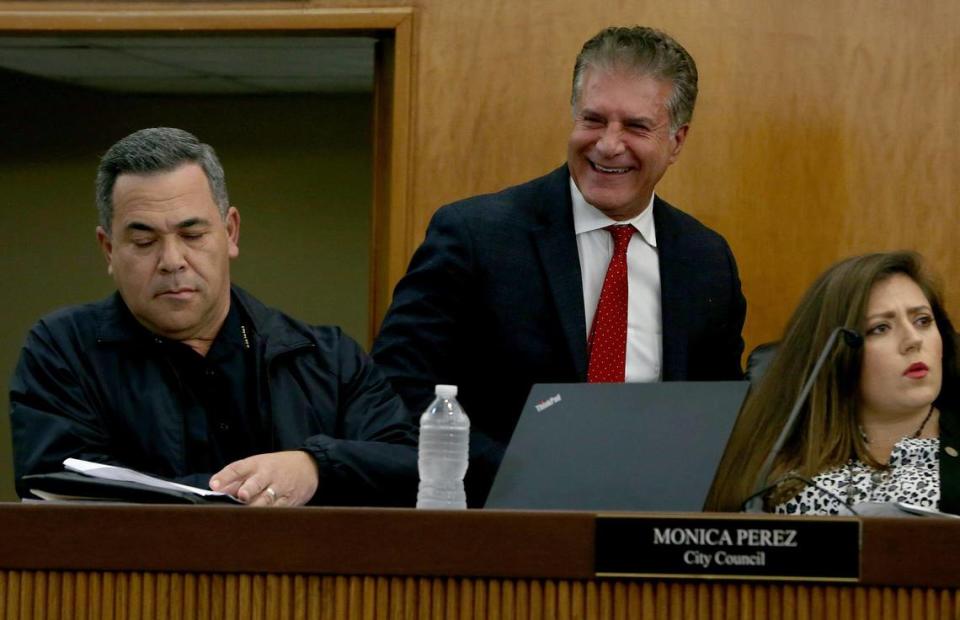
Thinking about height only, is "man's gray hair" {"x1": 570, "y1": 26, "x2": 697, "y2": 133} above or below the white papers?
above

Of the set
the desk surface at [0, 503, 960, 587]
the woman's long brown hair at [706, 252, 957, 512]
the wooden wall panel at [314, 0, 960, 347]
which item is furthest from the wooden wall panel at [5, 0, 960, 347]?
the desk surface at [0, 503, 960, 587]

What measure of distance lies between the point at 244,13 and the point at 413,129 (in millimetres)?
485

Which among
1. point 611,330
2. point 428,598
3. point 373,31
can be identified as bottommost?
point 428,598

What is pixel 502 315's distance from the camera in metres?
2.54

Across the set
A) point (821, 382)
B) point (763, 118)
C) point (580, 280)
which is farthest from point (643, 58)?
point (763, 118)

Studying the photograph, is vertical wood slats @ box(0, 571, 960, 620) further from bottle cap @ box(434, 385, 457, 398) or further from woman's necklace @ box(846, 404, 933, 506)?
woman's necklace @ box(846, 404, 933, 506)

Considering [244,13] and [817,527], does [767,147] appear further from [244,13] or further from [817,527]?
[817,527]

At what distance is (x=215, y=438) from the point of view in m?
2.16

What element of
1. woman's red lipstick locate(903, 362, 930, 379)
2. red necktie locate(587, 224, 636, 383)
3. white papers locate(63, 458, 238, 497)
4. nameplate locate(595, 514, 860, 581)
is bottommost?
nameplate locate(595, 514, 860, 581)

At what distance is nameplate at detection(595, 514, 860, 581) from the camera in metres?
1.49

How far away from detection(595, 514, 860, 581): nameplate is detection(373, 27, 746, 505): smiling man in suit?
3.21 ft

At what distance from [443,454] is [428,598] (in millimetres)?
389

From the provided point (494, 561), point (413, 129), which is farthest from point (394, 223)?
point (494, 561)

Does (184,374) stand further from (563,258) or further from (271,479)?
(563,258)
